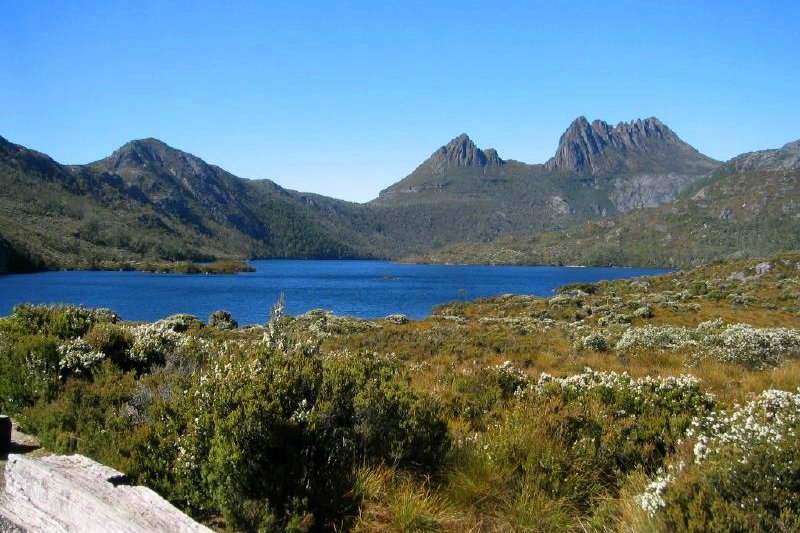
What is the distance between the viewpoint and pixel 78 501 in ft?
15.6

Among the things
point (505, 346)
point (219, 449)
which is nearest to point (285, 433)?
point (219, 449)

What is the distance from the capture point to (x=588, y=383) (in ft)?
24.5

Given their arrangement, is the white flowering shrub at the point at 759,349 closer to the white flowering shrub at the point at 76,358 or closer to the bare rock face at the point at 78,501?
the bare rock face at the point at 78,501

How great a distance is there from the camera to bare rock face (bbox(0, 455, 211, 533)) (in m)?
4.27

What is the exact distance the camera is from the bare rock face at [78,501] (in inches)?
168

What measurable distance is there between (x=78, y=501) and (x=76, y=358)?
473cm

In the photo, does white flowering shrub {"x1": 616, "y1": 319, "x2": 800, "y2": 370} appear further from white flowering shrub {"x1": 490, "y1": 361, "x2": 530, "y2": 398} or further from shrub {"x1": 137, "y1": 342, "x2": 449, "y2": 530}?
shrub {"x1": 137, "y1": 342, "x2": 449, "y2": 530}

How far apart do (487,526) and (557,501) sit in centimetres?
72

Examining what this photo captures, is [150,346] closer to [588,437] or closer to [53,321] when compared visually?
[53,321]

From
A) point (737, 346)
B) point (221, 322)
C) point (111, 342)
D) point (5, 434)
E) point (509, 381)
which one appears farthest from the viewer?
point (221, 322)

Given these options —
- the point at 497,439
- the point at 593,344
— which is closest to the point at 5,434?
the point at 497,439

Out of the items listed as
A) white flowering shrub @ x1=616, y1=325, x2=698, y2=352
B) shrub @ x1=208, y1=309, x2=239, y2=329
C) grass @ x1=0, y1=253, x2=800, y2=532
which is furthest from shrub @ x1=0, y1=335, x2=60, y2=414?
shrub @ x1=208, y1=309, x2=239, y2=329

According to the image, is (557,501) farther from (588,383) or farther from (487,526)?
(588,383)

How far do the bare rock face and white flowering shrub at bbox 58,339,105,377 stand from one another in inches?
130
